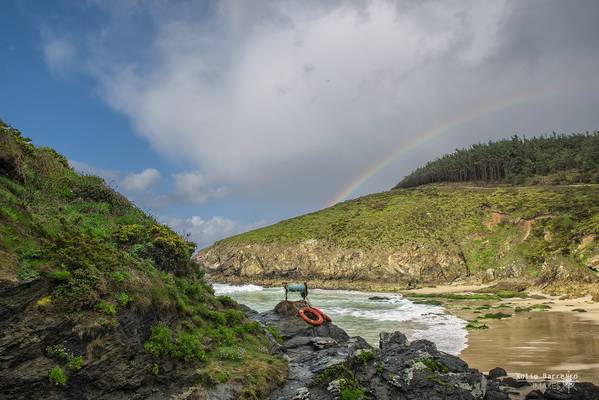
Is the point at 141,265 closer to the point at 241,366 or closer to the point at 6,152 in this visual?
the point at 241,366

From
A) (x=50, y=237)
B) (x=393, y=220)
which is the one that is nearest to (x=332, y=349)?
(x=50, y=237)

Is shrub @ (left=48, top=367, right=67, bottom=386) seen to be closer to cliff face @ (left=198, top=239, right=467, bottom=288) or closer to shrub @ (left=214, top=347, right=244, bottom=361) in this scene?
shrub @ (left=214, top=347, right=244, bottom=361)

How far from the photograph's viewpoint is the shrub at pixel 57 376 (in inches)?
377

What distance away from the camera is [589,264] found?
173 ft

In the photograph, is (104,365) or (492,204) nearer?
Answer: (104,365)

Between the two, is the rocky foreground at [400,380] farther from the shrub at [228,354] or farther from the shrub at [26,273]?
the shrub at [26,273]

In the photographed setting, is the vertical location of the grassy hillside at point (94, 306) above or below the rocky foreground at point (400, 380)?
above

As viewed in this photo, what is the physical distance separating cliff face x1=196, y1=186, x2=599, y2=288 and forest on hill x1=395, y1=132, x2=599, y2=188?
2413 centimetres

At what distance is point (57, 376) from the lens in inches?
378

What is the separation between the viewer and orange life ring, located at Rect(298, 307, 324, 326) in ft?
73.2

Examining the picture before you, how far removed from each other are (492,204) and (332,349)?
8649 cm

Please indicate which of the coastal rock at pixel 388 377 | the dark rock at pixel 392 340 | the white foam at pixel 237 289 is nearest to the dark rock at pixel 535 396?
the coastal rock at pixel 388 377

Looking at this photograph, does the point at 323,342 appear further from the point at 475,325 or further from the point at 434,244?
the point at 434,244

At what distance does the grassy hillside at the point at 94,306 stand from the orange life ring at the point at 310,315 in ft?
17.2
